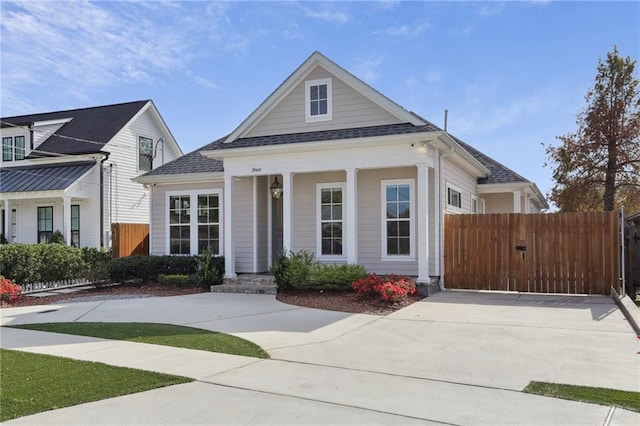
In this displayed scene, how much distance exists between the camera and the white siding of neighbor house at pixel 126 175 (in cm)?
2241

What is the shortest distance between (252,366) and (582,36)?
10673 millimetres

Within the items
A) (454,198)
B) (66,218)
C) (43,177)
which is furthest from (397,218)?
(43,177)

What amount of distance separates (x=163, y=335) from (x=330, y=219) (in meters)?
7.10

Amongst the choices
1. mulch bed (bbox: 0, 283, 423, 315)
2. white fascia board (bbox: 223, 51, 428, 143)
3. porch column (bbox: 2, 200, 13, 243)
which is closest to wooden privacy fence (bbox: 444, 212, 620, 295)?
mulch bed (bbox: 0, 283, 423, 315)

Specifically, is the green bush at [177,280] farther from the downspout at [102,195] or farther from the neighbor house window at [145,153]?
the neighbor house window at [145,153]

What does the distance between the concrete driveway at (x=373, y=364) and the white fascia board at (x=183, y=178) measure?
6.07 m

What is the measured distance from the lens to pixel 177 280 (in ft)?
48.0

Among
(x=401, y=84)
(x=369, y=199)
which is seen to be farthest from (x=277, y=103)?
(x=401, y=84)

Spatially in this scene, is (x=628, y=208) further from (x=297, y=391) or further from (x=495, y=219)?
(x=297, y=391)

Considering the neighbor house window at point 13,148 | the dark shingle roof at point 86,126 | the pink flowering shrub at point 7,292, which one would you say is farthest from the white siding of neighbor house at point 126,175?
the pink flowering shrub at point 7,292

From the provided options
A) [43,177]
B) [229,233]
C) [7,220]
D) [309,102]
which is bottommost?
[229,233]

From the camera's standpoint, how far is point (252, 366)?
5.64 metres

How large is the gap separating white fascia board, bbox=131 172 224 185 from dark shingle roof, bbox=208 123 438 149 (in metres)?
1.50

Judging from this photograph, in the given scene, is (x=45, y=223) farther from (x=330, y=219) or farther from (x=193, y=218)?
(x=330, y=219)
